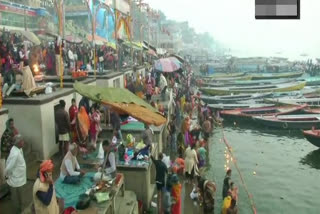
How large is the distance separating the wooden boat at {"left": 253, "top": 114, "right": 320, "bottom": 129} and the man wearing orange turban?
24.9 metres

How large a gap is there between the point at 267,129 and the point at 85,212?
24514 mm

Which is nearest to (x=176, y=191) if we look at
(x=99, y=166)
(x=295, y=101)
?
(x=99, y=166)

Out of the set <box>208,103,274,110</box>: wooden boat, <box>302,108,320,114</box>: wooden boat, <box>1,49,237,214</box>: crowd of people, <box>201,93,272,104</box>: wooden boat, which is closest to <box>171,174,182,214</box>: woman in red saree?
<box>1,49,237,214</box>: crowd of people

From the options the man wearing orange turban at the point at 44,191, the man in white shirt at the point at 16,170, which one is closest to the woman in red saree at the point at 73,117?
the man in white shirt at the point at 16,170

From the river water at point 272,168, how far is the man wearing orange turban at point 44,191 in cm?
754

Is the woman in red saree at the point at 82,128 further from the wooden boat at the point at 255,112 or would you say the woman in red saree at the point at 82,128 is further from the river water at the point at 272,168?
the wooden boat at the point at 255,112

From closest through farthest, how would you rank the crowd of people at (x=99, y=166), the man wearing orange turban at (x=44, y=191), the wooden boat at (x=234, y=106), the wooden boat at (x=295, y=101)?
the man wearing orange turban at (x=44, y=191) → the crowd of people at (x=99, y=166) → the wooden boat at (x=234, y=106) → the wooden boat at (x=295, y=101)

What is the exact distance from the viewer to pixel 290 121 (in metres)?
28.6

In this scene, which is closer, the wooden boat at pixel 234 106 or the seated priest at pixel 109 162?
the seated priest at pixel 109 162

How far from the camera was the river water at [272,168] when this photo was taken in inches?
575

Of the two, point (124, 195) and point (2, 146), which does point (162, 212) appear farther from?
point (2, 146)

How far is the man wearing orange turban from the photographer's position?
254 inches

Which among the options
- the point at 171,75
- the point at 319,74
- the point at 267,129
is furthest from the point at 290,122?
the point at 319,74

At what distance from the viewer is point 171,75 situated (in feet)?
107
